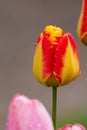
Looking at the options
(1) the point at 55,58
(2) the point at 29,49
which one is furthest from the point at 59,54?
(2) the point at 29,49

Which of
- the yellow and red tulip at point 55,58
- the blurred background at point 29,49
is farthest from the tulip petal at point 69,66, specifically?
the blurred background at point 29,49

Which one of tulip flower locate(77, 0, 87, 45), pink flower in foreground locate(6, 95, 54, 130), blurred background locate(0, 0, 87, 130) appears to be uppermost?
blurred background locate(0, 0, 87, 130)

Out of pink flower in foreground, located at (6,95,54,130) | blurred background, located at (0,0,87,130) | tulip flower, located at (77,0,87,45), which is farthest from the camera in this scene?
blurred background, located at (0,0,87,130)

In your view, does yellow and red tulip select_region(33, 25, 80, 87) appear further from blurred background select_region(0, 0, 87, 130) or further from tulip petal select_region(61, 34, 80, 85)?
blurred background select_region(0, 0, 87, 130)

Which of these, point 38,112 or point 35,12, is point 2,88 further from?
point 38,112

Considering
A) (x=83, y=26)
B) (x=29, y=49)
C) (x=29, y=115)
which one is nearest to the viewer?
(x=29, y=115)

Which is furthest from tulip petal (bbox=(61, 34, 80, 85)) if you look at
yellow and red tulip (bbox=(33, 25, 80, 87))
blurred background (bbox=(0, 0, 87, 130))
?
blurred background (bbox=(0, 0, 87, 130))

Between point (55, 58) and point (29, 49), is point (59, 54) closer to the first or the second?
point (55, 58)
